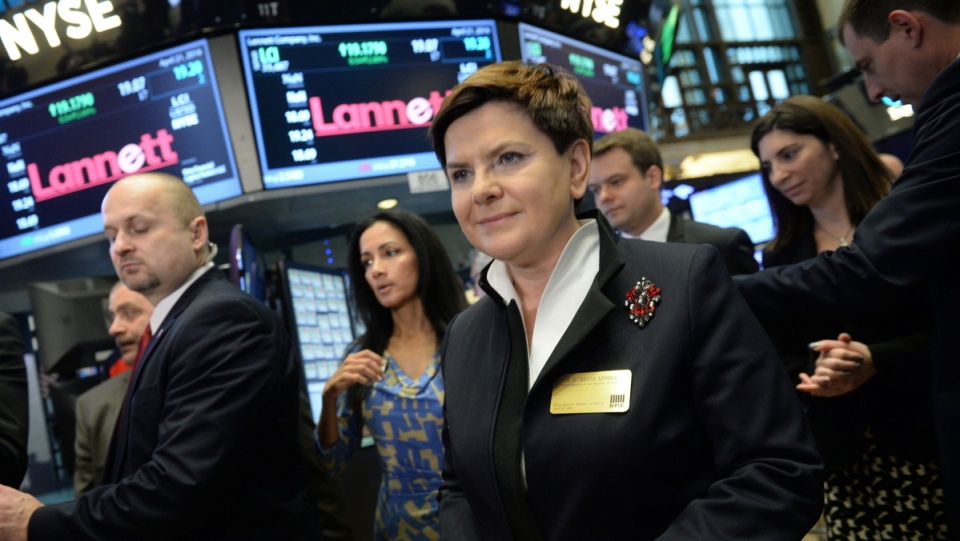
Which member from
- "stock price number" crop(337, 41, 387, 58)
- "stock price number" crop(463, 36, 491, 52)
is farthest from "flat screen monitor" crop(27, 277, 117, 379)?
"stock price number" crop(463, 36, 491, 52)

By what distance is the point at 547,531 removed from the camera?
1348 millimetres

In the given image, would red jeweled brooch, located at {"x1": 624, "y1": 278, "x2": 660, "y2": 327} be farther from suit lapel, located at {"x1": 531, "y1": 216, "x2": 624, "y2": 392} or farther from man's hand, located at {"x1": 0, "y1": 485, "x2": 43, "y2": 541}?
man's hand, located at {"x1": 0, "y1": 485, "x2": 43, "y2": 541}

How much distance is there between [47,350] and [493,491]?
11.6 ft

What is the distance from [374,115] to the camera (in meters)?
4.13

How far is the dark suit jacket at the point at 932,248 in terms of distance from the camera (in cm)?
165

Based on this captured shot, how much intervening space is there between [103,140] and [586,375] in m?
3.46

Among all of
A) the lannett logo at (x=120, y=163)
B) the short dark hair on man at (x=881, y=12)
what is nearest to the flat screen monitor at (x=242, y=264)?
the lannett logo at (x=120, y=163)

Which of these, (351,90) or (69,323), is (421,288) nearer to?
(351,90)

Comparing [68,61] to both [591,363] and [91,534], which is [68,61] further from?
[591,363]

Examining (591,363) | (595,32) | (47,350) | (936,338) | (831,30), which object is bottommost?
(936,338)

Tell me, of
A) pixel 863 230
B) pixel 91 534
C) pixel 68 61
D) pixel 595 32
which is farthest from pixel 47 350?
pixel 863 230

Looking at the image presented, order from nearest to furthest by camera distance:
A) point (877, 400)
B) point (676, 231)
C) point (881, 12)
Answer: point (881, 12) → point (877, 400) → point (676, 231)

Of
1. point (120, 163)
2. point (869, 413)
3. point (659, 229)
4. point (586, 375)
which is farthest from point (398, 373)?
point (120, 163)

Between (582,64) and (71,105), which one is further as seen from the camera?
(582,64)
